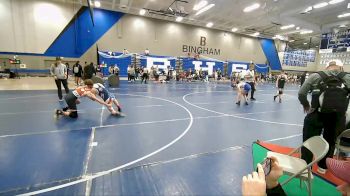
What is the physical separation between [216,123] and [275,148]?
1964mm

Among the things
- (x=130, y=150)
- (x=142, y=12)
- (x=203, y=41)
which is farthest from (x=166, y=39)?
(x=130, y=150)

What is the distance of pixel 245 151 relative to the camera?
3.93m

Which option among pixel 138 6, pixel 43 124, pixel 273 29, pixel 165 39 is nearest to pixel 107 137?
pixel 43 124

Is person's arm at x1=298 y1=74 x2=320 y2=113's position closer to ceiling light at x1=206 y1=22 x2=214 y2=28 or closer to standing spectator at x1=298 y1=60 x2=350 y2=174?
standing spectator at x1=298 y1=60 x2=350 y2=174

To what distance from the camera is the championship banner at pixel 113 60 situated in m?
20.4

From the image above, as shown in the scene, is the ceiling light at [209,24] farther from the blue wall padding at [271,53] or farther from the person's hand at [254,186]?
the person's hand at [254,186]

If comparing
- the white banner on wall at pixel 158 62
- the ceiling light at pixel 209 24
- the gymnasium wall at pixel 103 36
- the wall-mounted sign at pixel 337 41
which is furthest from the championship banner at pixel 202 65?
the wall-mounted sign at pixel 337 41

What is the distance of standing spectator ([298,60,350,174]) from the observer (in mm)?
2826

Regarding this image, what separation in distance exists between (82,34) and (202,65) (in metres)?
14.0

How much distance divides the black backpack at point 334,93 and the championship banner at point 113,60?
63.7 ft

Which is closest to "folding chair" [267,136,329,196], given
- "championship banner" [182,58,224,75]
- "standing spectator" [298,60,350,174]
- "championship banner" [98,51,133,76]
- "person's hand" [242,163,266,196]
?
"standing spectator" [298,60,350,174]

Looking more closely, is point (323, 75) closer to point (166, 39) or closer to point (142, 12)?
point (142, 12)

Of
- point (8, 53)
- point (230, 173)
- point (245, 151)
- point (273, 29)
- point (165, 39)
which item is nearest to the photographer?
point (230, 173)

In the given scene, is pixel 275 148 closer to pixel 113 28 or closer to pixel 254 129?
pixel 254 129
